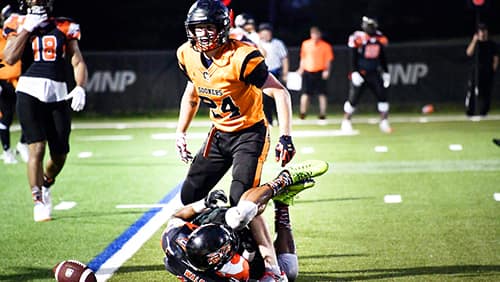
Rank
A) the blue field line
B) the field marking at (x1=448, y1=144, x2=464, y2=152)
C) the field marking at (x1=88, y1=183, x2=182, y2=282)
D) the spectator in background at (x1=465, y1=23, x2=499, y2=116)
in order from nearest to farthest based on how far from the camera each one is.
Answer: the field marking at (x1=88, y1=183, x2=182, y2=282) → the blue field line → the field marking at (x1=448, y1=144, x2=464, y2=152) → the spectator in background at (x1=465, y1=23, x2=499, y2=116)

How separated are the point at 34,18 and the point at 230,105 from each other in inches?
102

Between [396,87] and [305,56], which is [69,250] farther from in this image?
[396,87]

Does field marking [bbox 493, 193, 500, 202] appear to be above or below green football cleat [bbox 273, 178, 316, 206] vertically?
below

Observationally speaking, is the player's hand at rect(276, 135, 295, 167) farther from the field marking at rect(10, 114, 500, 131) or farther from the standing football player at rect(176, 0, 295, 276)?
the field marking at rect(10, 114, 500, 131)

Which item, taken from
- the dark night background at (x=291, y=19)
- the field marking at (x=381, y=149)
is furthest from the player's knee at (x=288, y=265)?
the dark night background at (x=291, y=19)

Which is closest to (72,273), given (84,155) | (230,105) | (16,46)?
(230,105)

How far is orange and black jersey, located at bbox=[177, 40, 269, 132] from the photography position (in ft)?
20.2

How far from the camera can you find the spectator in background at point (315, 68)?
19.9 m

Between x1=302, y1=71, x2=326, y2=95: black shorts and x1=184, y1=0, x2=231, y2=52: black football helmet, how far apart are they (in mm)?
13748

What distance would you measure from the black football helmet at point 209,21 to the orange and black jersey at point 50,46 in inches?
114

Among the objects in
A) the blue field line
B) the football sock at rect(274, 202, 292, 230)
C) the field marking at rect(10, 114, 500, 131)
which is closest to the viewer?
the football sock at rect(274, 202, 292, 230)

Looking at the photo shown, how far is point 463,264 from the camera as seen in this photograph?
22.4ft

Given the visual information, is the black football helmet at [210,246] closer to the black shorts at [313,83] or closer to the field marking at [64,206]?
the field marking at [64,206]

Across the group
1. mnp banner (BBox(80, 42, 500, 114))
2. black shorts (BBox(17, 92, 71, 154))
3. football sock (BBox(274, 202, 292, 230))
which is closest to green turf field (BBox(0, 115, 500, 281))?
football sock (BBox(274, 202, 292, 230))
